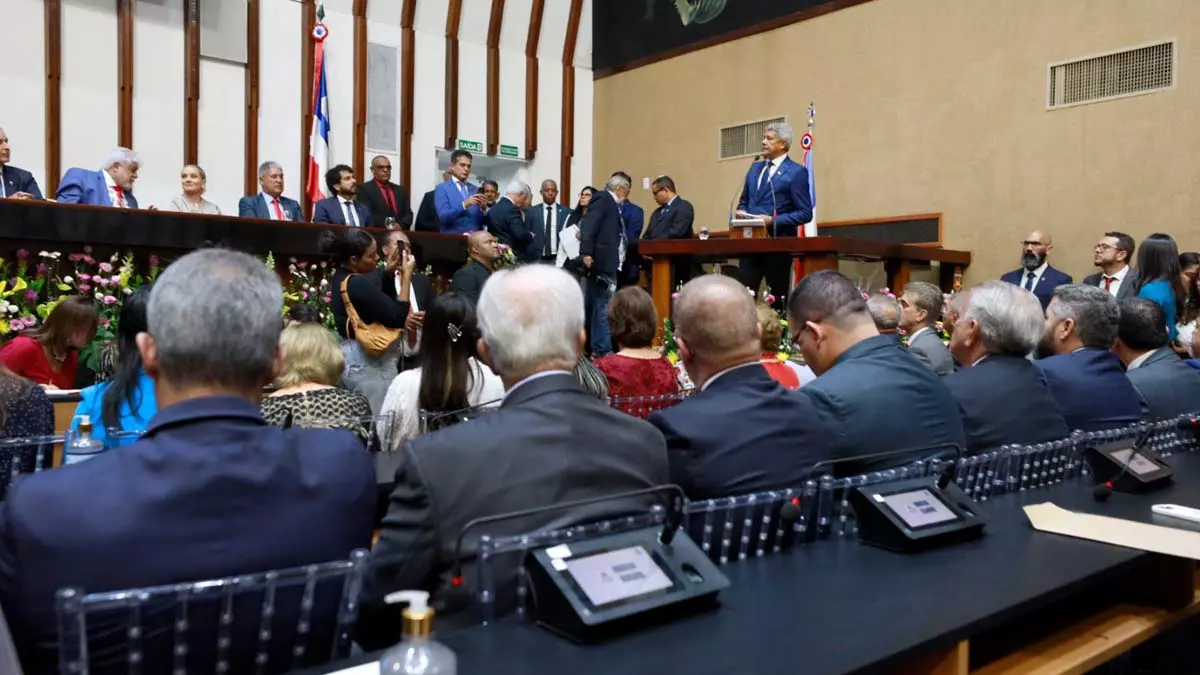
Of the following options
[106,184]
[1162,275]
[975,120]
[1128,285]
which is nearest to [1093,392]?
[1162,275]

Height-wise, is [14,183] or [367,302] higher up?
[14,183]

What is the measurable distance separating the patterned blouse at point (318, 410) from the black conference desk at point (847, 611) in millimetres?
1274

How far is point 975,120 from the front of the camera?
7.13m

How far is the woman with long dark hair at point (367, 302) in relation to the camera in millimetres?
3920

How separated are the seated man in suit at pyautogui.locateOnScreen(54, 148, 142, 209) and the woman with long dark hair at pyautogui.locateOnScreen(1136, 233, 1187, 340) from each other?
6.03 metres

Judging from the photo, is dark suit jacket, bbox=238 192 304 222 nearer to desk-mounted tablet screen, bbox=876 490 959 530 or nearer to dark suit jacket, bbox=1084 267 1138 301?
dark suit jacket, bbox=1084 267 1138 301

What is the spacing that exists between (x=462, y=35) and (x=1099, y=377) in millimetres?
7839

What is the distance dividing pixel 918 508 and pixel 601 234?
5286mm

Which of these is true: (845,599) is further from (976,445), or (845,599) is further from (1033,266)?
(1033,266)

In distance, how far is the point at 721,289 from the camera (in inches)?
73.7

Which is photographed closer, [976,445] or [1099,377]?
[976,445]

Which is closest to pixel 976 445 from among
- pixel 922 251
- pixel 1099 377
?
pixel 1099 377

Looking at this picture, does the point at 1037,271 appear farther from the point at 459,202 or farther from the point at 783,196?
the point at 459,202

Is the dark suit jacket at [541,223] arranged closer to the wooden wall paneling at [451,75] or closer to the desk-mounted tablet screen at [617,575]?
the wooden wall paneling at [451,75]
